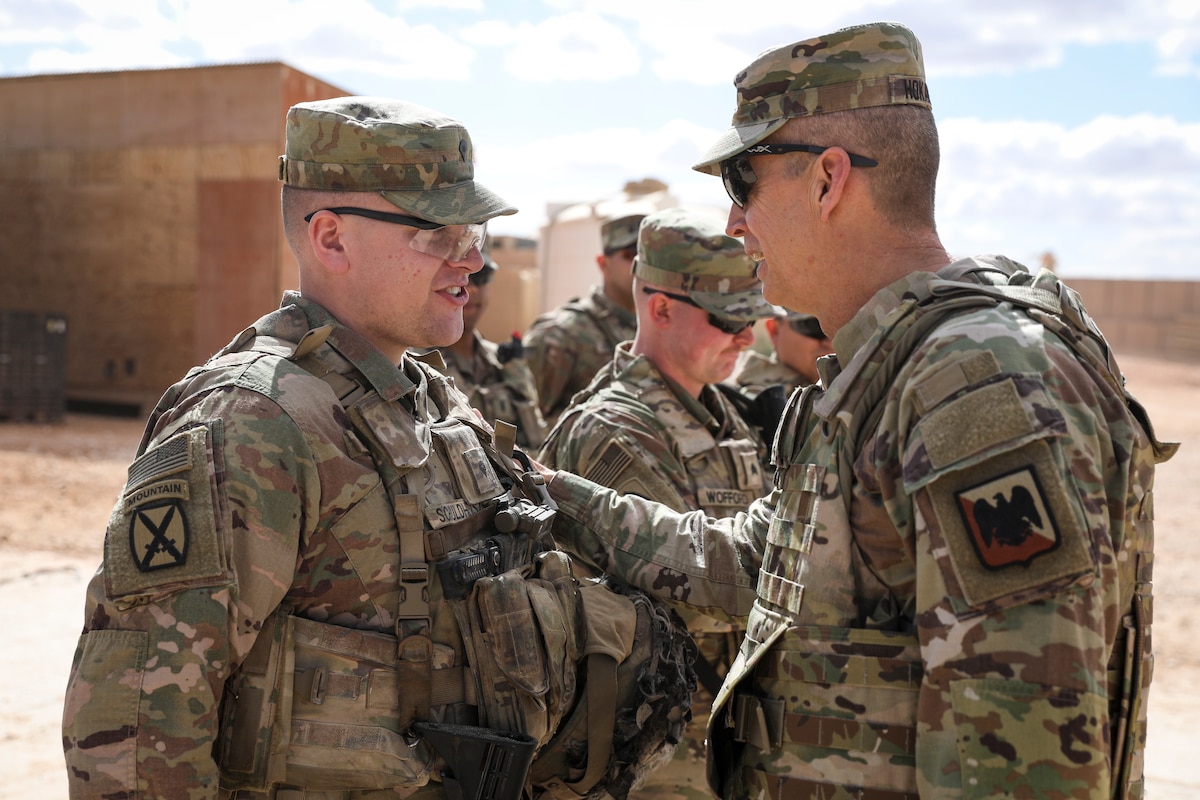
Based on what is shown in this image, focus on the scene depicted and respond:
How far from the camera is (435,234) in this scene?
2498mm

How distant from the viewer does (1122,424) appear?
1.82 m

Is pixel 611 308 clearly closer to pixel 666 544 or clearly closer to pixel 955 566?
pixel 666 544

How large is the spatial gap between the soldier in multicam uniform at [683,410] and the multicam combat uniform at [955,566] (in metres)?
1.15

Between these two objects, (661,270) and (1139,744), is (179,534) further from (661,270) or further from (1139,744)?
(661,270)

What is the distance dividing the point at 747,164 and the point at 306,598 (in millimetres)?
1300

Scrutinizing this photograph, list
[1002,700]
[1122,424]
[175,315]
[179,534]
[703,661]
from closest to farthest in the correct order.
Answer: [1002,700] < [1122,424] < [179,534] < [703,661] < [175,315]

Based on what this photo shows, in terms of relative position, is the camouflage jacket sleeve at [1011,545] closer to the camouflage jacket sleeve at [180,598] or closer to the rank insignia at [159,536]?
the camouflage jacket sleeve at [180,598]

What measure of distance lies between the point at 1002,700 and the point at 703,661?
5.75ft

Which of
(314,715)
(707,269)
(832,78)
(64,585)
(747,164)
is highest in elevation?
(832,78)

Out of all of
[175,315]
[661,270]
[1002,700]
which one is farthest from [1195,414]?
[1002,700]

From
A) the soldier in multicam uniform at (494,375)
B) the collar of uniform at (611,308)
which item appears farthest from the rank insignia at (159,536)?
the collar of uniform at (611,308)

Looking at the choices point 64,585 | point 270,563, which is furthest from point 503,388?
point 270,563

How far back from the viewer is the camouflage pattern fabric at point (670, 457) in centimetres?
337

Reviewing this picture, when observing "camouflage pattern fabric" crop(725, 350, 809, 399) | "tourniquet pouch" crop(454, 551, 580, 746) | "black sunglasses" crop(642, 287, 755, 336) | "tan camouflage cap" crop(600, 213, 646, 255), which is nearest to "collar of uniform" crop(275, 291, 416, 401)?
"tourniquet pouch" crop(454, 551, 580, 746)
